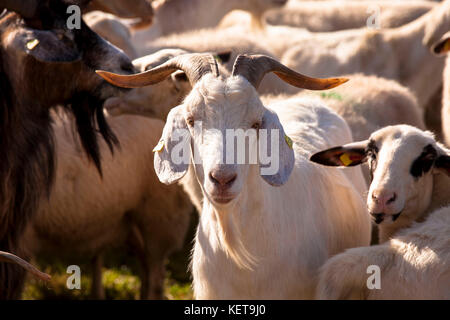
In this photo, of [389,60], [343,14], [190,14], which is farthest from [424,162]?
[343,14]

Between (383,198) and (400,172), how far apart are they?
18cm

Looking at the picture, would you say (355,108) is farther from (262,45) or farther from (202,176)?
(202,176)

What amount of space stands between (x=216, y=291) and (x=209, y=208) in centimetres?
41

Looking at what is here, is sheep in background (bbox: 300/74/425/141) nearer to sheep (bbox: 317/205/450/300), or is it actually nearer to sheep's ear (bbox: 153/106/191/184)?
sheep (bbox: 317/205/450/300)

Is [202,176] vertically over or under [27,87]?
under

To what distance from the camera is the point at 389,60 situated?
820 cm

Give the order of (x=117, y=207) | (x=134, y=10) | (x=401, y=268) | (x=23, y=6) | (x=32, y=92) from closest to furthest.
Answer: (x=401, y=268), (x=23, y=6), (x=32, y=92), (x=117, y=207), (x=134, y=10)

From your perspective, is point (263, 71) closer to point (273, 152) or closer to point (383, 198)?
point (273, 152)

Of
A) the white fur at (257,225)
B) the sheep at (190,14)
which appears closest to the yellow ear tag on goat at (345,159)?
the white fur at (257,225)

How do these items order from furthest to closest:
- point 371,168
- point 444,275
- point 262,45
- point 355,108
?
point 262,45 < point 355,108 < point 371,168 < point 444,275

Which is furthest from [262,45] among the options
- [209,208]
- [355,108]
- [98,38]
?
[209,208]

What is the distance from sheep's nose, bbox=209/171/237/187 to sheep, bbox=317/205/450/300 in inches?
30.5
